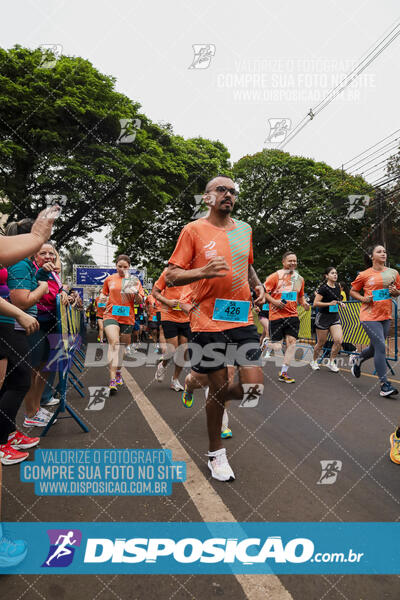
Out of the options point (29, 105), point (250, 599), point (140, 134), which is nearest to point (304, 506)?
point (250, 599)

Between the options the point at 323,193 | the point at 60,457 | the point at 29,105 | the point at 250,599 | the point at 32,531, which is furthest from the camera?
the point at 323,193

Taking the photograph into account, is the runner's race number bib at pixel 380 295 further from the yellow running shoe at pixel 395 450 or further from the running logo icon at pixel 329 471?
the running logo icon at pixel 329 471

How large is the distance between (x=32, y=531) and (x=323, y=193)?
31992mm

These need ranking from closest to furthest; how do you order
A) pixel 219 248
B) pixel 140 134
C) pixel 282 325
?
pixel 219 248
pixel 282 325
pixel 140 134

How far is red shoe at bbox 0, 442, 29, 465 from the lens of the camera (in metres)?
3.56

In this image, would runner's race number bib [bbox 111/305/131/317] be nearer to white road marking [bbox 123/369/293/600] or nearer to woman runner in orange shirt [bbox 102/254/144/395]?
woman runner in orange shirt [bbox 102/254/144/395]

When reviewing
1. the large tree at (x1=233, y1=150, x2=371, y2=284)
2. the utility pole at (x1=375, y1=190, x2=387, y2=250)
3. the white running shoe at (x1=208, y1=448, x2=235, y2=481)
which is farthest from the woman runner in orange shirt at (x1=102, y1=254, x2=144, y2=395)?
the large tree at (x1=233, y1=150, x2=371, y2=284)

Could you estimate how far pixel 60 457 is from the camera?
3621 mm

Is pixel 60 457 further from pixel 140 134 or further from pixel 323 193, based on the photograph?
pixel 323 193

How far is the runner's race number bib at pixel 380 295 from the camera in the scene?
20.6ft

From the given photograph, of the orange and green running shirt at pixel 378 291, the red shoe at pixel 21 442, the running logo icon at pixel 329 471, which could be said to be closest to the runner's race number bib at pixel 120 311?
the red shoe at pixel 21 442

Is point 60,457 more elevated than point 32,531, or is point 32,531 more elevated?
point 32,531

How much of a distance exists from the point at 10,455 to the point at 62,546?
157 cm

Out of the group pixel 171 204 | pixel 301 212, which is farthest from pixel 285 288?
A: pixel 301 212
